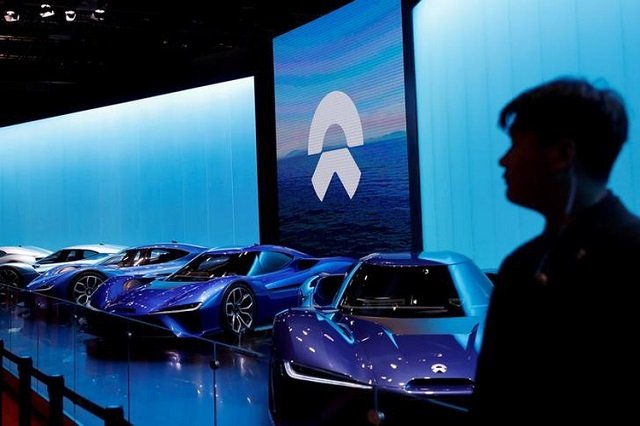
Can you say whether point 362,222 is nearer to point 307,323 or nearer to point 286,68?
point 286,68

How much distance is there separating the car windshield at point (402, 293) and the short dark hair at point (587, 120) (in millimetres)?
3624

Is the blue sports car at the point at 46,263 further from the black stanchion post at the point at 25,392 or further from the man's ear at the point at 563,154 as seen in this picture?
the man's ear at the point at 563,154

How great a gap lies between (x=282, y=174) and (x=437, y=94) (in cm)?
473

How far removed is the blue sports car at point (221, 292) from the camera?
7.33m

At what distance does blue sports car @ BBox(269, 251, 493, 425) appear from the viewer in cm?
325

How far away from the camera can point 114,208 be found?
1909 cm

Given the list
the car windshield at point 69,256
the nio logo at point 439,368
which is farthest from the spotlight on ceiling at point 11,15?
the nio logo at point 439,368

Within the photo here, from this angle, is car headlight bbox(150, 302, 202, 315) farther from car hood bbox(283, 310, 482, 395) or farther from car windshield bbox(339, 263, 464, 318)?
car hood bbox(283, 310, 482, 395)

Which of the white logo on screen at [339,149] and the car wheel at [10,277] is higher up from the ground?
the white logo on screen at [339,149]

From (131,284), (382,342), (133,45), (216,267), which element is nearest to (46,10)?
(133,45)

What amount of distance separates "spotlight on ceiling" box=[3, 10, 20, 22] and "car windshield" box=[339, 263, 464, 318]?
39.9 ft

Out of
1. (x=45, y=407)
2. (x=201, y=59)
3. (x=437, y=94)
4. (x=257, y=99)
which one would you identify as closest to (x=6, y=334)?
(x=45, y=407)

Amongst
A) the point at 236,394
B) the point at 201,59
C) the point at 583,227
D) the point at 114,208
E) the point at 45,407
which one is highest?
the point at 201,59

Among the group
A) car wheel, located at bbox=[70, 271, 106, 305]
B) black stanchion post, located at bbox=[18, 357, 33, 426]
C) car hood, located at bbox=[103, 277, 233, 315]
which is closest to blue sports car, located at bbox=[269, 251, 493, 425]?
black stanchion post, located at bbox=[18, 357, 33, 426]
